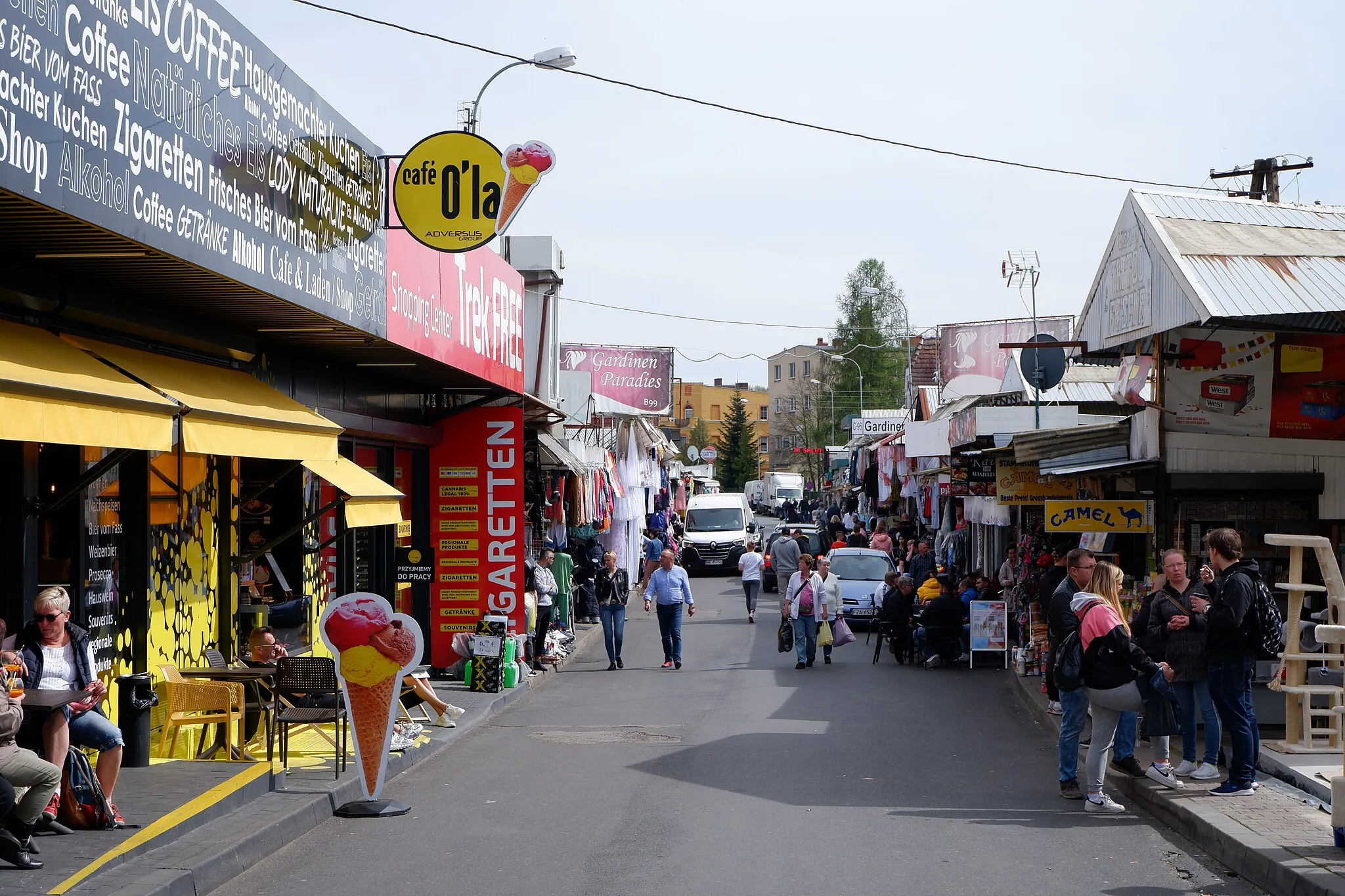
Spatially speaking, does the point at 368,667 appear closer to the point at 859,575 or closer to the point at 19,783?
the point at 19,783

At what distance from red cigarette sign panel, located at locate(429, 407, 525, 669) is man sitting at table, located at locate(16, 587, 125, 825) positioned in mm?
9849

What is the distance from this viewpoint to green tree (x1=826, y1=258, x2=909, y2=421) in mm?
81375

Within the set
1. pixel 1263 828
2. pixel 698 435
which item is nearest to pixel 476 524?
pixel 1263 828

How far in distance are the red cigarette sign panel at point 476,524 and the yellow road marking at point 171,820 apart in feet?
25.9

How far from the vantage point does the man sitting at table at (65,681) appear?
7.66 metres

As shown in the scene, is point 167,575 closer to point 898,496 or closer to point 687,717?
point 687,717

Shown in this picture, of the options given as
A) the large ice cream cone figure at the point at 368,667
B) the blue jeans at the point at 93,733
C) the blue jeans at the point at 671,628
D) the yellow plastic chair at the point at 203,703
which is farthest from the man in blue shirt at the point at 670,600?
the blue jeans at the point at 93,733

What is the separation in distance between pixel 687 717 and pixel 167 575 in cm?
612

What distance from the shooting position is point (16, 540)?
868cm

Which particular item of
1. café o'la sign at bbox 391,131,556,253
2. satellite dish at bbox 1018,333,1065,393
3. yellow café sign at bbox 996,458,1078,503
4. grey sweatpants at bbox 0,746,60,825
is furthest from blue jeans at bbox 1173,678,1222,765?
satellite dish at bbox 1018,333,1065,393

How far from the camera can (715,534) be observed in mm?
41844

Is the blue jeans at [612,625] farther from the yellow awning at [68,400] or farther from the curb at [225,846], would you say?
the yellow awning at [68,400]

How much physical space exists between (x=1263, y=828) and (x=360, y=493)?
25.0 ft

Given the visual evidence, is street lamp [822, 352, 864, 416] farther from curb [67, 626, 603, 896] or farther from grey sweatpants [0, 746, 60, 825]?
grey sweatpants [0, 746, 60, 825]
